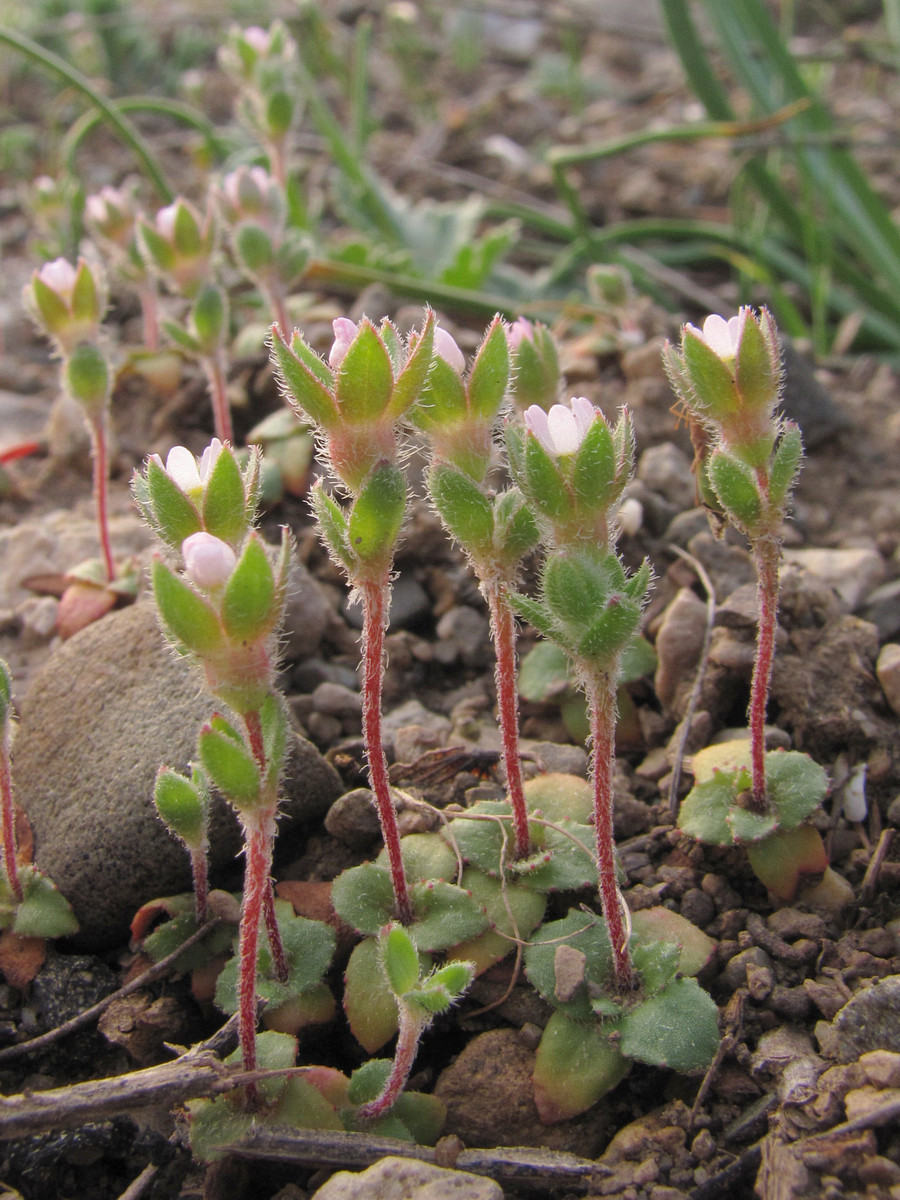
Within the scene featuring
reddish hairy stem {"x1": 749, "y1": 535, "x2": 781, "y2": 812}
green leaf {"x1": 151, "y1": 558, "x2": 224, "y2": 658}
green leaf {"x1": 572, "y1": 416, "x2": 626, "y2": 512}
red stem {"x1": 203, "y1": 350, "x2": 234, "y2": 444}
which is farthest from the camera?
red stem {"x1": 203, "y1": 350, "x2": 234, "y2": 444}

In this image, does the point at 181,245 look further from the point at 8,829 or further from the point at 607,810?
the point at 607,810

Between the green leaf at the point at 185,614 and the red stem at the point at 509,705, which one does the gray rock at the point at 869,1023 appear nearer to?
the red stem at the point at 509,705

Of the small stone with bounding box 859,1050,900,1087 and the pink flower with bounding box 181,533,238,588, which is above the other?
the pink flower with bounding box 181,533,238,588

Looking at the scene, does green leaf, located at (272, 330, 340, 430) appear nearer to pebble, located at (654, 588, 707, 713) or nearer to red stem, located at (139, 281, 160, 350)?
pebble, located at (654, 588, 707, 713)

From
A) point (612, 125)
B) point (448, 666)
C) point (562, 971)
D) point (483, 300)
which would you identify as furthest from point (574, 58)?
point (562, 971)

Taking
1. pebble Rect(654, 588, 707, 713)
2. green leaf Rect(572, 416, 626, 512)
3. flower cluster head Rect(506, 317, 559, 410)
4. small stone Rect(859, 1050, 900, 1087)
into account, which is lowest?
small stone Rect(859, 1050, 900, 1087)

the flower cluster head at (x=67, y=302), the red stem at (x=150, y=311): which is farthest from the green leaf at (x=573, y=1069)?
the red stem at (x=150, y=311)

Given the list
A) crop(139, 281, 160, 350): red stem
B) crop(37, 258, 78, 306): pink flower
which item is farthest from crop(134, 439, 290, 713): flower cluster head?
crop(139, 281, 160, 350): red stem
